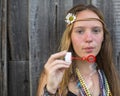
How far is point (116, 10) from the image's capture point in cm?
295

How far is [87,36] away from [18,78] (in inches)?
28.4

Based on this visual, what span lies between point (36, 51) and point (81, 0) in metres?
0.47

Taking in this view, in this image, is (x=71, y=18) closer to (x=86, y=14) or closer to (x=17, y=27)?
(x=86, y=14)

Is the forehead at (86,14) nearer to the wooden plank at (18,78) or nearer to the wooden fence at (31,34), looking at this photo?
the wooden fence at (31,34)

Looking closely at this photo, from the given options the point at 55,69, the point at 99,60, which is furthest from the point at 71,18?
the point at 55,69

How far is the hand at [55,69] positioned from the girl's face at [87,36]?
0.22 meters

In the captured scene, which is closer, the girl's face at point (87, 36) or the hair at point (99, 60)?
the girl's face at point (87, 36)

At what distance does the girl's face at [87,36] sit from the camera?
2.48 m

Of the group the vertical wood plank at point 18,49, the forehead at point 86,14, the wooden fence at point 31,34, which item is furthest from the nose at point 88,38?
the vertical wood plank at point 18,49

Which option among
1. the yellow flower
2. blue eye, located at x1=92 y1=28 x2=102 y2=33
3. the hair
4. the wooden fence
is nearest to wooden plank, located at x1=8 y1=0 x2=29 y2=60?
the wooden fence

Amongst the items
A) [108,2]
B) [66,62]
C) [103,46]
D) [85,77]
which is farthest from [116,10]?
[66,62]

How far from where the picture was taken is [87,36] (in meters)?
2.48

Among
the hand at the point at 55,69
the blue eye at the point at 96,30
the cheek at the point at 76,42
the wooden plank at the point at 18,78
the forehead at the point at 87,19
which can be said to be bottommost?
the wooden plank at the point at 18,78

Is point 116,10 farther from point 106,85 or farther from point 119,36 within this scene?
point 106,85
